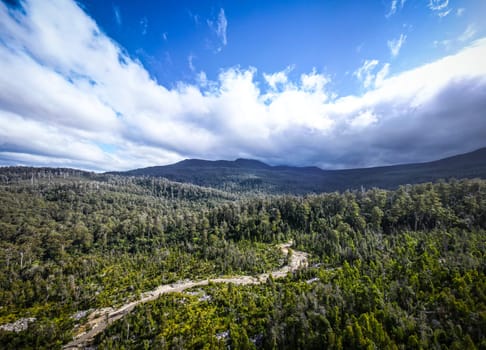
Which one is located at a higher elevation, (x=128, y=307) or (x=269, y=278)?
(x=269, y=278)

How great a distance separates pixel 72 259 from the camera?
93.2m

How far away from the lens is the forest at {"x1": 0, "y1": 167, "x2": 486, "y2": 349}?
1396 inches

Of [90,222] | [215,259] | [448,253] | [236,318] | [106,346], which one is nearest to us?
[106,346]

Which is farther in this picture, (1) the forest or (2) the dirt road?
(2) the dirt road

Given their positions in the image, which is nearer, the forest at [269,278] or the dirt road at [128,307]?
the forest at [269,278]

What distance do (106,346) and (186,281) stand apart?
31648mm

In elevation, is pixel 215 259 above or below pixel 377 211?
below

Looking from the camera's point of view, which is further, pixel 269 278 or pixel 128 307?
pixel 269 278

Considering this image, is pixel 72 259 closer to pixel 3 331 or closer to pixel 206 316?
pixel 3 331

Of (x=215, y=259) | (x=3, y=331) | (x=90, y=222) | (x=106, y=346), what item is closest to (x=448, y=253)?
(x=215, y=259)

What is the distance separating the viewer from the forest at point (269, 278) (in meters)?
35.5

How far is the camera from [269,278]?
6241 centimetres

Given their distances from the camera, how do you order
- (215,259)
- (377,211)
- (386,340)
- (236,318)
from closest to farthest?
(386,340), (236,318), (215,259), (377,211)

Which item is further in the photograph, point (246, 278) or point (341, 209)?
point (341, 209)
